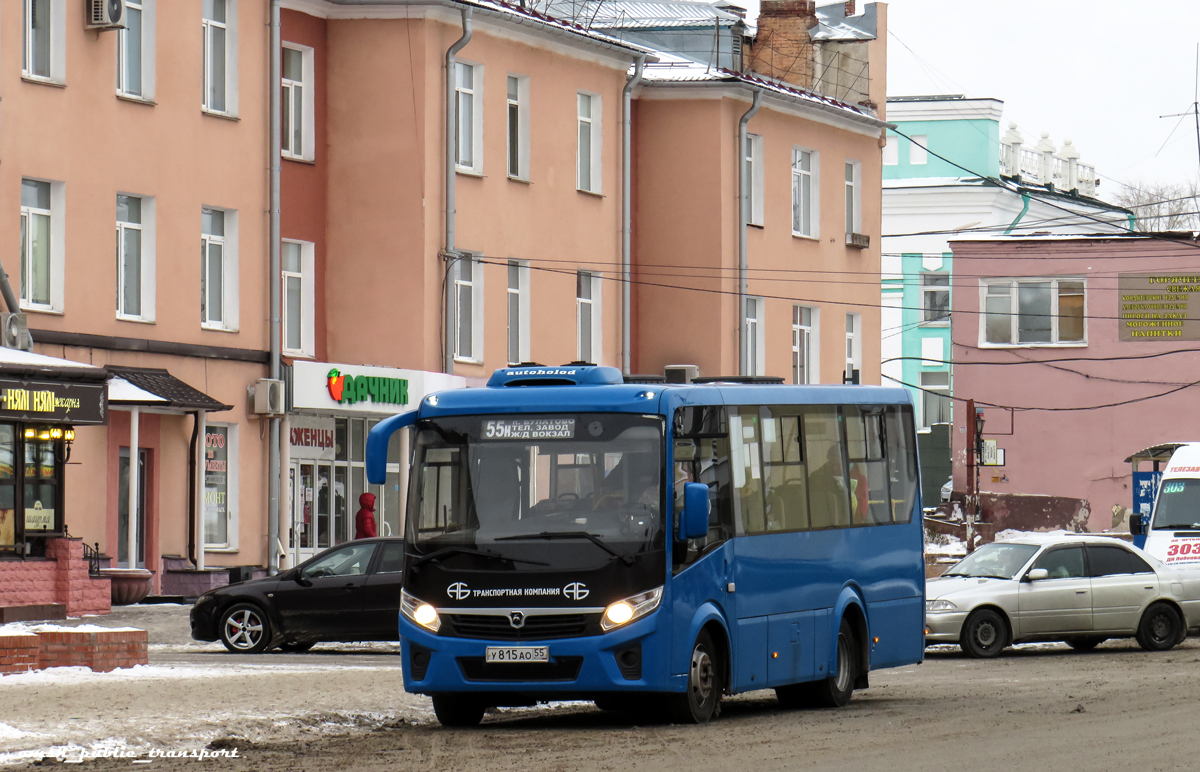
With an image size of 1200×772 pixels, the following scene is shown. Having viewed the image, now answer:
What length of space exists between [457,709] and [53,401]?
13.0 meters

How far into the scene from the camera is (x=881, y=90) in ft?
165

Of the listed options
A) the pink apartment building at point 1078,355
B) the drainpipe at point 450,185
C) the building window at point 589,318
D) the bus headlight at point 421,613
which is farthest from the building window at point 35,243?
the pink apartment building at point 1078,355

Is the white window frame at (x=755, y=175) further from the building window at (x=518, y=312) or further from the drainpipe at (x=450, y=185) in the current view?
the drainpipe at (x=450, y=185)

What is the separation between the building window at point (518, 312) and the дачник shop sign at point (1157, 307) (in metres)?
23.0

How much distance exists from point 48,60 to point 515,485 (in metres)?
17.2

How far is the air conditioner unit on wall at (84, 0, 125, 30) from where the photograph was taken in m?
29.8

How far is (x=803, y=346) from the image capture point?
1801 inches

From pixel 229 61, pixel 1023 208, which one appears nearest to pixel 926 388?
pixel 1023 208

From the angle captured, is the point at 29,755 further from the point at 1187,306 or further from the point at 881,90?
the point at 1187,306

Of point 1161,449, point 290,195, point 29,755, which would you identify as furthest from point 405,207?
point 29,755

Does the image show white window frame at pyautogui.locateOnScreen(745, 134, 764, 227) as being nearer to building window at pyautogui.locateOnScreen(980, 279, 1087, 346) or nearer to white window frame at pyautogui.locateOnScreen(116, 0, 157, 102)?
building window at pyautogui.locateOnScreen(980, 279, 1087, 346)

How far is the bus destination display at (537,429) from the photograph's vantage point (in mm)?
15359

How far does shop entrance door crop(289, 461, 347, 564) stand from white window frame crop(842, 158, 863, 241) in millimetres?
16586

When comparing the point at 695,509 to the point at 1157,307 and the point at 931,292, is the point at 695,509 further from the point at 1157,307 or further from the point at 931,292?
the point at 931,292
